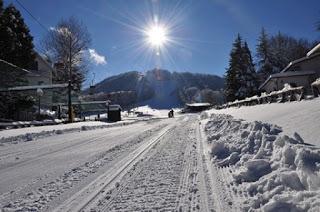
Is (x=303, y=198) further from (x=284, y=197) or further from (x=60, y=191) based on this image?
(x=60, y=191)

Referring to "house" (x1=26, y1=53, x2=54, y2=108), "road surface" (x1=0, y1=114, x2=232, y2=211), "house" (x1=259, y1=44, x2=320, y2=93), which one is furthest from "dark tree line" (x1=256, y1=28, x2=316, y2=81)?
"road surface" (x1=0, y1=114, x2=232, y2=211)

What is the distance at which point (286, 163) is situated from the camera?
4.50 metres

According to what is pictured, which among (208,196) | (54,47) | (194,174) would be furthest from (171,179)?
(54,47)

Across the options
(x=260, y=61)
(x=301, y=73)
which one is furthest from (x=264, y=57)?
(x=301, y=73)

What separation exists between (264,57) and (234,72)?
546 inches

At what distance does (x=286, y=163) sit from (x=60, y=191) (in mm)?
3281

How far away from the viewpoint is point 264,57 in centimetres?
7406

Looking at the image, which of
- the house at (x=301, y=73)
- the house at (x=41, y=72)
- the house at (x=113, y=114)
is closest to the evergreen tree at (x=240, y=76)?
the house at (x=301, y=73)

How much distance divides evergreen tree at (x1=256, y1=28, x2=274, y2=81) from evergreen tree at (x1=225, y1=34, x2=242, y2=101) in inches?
353

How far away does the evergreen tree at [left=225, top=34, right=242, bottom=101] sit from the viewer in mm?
63750

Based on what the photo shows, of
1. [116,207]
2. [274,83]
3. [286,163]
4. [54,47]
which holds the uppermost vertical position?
[54,47]

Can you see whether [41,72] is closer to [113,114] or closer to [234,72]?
[113,114]

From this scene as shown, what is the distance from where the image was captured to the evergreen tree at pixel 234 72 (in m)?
63.8

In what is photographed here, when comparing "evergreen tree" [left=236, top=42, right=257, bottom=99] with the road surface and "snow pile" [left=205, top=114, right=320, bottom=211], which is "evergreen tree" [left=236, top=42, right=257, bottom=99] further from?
"snow pile" [left=205, top=114, right=320, bottom=211]
